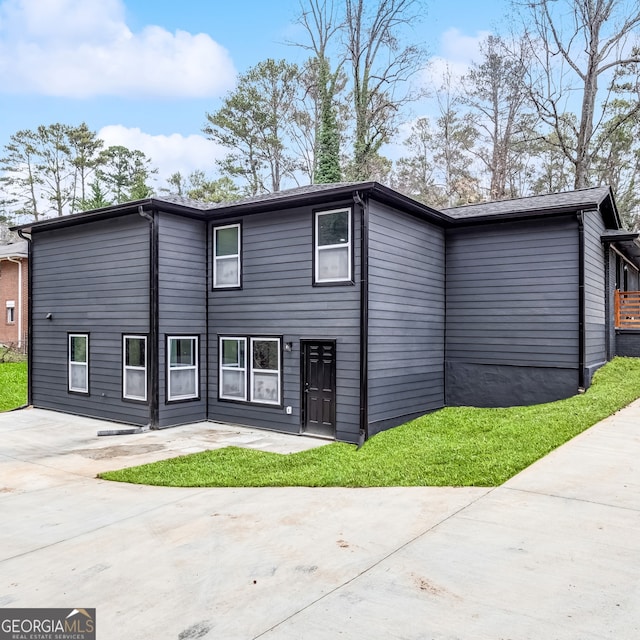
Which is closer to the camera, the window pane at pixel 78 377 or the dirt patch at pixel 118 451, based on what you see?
the dirt patch at pixel 118 451

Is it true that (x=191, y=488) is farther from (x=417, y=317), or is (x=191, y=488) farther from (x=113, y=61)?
(x=113, y=61)

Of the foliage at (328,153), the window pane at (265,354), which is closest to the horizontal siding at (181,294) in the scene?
the window pane at (265,354)

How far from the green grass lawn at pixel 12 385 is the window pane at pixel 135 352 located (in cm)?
545

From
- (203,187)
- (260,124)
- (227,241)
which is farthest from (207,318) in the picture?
(203,187)

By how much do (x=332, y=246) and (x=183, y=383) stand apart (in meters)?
4.59

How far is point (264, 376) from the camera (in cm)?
1094

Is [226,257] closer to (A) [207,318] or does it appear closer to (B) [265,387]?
(A) [207,318]

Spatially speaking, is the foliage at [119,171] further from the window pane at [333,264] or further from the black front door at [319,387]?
the black front door at [319,387]

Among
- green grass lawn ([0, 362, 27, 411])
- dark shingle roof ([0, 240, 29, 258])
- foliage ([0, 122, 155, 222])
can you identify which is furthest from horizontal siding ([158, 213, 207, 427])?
foliage ([0, 122, 155, 222])

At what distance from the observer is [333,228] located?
9.97 m

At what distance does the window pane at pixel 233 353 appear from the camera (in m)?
11.4

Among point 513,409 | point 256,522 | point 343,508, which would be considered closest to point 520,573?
point 343,508

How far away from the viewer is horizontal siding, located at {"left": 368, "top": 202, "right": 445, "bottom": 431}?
9656mm

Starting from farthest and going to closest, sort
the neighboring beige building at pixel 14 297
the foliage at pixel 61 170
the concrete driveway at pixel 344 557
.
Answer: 1. the foliage at pixel 61 170
2. the neighboring beige building at pixel 14 297
3. the concrete driveway at pixel 344 557
